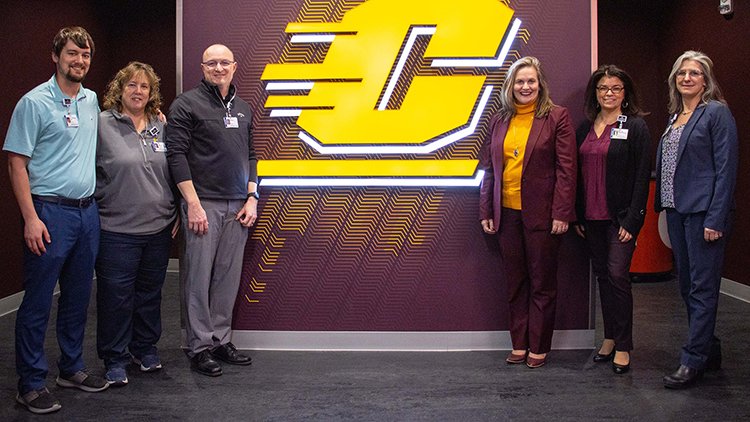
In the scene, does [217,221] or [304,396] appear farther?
[217,221]

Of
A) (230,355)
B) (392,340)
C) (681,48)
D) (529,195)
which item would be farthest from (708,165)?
(681,48)

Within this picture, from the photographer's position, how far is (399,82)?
13.5 feet

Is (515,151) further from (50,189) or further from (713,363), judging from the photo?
(50,189)

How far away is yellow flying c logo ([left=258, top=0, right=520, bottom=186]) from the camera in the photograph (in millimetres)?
4086

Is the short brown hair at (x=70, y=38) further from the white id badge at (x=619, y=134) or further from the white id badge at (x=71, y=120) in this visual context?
the white id badge at (x=619, y=134)

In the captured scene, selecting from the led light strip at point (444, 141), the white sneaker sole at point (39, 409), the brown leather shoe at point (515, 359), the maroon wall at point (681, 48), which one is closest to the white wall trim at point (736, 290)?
the maroon wall at point (681, 48)

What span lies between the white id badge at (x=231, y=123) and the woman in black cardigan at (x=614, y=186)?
190cm

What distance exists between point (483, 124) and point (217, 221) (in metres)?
1.64

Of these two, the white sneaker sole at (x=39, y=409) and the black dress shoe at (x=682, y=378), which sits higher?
the black dress shoe at (x=682, y=378)

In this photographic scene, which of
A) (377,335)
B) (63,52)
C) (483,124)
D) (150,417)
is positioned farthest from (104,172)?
(483,124)

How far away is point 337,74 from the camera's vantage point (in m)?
4.11

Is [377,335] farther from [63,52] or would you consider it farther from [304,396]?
[63,52]

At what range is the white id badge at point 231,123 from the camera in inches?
149

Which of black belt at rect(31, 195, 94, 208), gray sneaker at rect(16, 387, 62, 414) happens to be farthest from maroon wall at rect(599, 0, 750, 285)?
gray sneaker at rect(16, 387, 62, 414)
